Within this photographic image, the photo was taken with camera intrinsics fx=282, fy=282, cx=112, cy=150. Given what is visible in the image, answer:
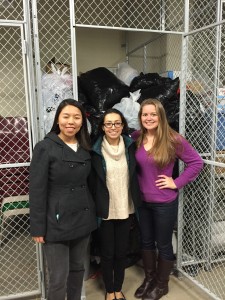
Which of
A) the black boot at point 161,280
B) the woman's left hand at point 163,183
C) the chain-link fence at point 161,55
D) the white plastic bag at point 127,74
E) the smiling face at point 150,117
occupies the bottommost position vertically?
the black boot at point 161,280

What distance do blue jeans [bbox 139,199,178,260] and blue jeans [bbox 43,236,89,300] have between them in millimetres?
552

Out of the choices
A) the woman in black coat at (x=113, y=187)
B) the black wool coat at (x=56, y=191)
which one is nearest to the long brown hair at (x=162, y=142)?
the woman in black coat at (x=113, y=187)

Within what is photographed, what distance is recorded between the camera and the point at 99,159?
186 cm

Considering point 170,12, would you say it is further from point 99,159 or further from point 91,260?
point 91,260

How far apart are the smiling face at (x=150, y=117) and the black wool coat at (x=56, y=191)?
58 centimetres

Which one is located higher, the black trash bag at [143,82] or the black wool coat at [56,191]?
the black trash bag at [143,82]

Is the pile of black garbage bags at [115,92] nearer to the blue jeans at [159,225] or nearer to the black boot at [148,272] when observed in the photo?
the blue jeans at [159,225]

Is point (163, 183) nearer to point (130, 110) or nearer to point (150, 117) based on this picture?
point (150, 117)

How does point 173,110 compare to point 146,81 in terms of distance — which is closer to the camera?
point 173,110

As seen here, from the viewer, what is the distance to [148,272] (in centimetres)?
227

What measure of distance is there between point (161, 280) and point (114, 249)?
51 centimetres

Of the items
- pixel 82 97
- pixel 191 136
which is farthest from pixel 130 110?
pixel 191 136

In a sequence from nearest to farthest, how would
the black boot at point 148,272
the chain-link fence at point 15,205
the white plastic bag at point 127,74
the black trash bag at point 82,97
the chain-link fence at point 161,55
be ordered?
the black boot at point 148,272
the chain-link fence at point 15,205
the black trash bag at point 82,97
the white plastic bag at point 127,74
the chain-link fence at point 161,55

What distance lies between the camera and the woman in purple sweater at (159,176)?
2.00 m
